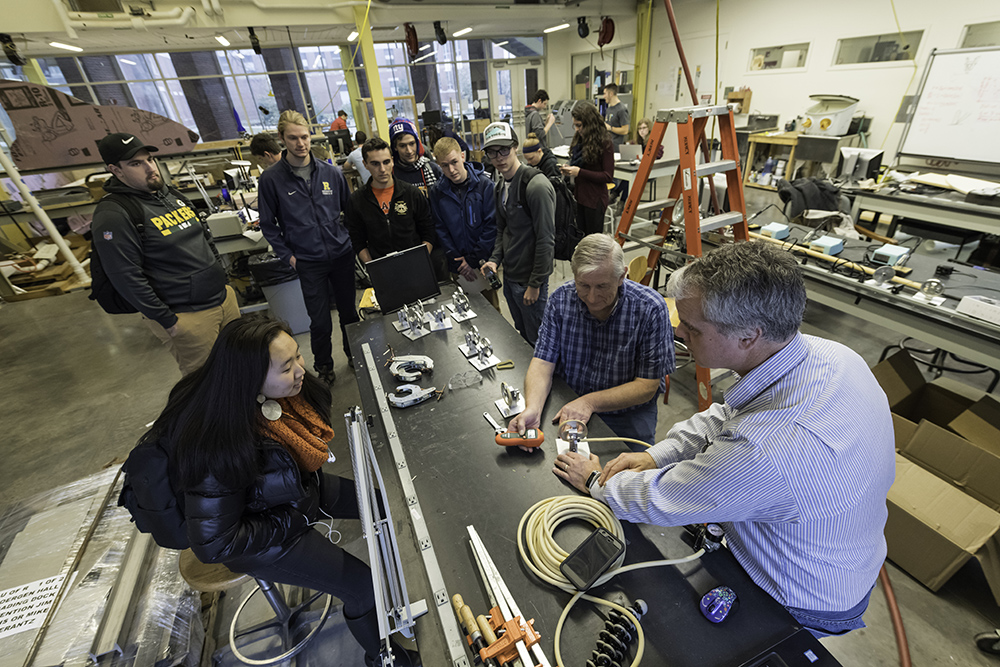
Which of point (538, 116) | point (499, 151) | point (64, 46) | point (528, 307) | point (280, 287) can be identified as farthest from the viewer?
point (538, 116)

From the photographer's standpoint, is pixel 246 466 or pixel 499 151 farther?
pixel 499 151

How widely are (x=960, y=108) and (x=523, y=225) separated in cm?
498

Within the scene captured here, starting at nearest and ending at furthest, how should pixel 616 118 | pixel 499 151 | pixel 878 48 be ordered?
pixel 499 151
pixel 878 48
pixel 616 118

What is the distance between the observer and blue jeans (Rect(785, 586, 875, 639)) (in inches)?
38.5

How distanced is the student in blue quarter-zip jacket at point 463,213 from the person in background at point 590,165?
46.2 inches

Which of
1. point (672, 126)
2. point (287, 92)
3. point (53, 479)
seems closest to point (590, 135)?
point (53, 479)

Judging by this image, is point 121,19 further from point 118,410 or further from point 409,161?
point 118,410

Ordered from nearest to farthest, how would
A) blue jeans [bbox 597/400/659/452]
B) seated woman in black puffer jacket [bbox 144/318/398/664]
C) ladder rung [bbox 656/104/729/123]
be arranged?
seated woman in black puffer jacket [bbox 144/318/398/664]
blue jeans [bbox 597/400/659/452]
ladder rung [bbox 656/104/729/123]

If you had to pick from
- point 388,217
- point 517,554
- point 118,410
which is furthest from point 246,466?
point 118,410

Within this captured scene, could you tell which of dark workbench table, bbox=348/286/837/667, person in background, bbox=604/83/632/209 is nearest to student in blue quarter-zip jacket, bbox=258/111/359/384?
dark workbench table, bbox=348/286/837/667

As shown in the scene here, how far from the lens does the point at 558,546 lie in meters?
1.04

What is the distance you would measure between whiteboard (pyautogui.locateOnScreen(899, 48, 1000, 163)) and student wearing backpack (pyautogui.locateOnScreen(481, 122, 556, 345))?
185 inches

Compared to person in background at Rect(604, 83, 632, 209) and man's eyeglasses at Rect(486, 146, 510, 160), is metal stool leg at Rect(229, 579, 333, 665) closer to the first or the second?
man's eyeglasses at Rect(486, 146, 510, 160)

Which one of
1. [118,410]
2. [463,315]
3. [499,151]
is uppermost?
[499,151]
